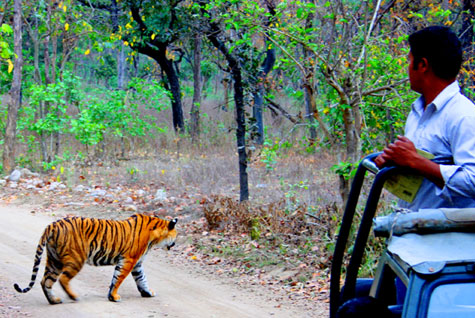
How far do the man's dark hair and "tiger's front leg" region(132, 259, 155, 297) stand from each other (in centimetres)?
465

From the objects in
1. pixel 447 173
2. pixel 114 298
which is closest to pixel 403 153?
pixel 447 173

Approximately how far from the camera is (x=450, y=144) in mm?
2490

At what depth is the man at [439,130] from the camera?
7.66 feet

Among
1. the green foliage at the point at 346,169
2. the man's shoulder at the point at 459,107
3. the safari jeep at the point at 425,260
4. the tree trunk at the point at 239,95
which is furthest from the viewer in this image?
the tree trunk at the point at 239,95

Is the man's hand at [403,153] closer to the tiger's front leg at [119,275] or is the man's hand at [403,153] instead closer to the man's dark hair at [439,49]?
the man's dark hair at [439,49]

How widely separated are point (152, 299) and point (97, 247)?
34.1 inches

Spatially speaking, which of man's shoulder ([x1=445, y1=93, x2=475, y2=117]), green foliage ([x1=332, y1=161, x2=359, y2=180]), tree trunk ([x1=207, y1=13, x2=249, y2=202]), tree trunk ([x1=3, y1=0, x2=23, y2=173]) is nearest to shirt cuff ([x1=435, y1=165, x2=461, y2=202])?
man's shoulder ([x1=445, y1=93, x2=475, y2=117])

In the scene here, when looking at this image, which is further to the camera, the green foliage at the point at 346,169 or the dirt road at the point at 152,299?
the green foliage at the point at 346,169

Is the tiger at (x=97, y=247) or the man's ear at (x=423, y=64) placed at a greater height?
the man's ear at (x=423, y=64)

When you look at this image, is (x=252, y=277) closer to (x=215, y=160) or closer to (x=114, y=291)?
(x=114, y=291)

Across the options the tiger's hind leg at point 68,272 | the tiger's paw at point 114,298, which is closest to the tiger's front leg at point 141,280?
the tiger's paw at point 114,298

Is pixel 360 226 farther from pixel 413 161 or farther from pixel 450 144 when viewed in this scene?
pixel 450 144

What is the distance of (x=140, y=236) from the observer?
6.50 metres

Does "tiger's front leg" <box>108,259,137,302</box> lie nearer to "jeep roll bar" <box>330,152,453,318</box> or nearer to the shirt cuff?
"jeep roll bar" <box>330,152,453,318</box>
